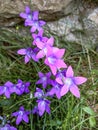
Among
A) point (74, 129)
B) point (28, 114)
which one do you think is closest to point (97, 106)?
point (74, 129)

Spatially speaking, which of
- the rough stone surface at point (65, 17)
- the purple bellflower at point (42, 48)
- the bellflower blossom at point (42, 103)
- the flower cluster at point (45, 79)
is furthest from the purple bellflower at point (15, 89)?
the rough stone surface at point (65, 17)

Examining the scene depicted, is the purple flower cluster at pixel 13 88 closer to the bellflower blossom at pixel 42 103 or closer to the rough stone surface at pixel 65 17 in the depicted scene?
the bellflower blossom at pixel 42 103

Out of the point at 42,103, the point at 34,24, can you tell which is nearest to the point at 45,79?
the point at 42,103

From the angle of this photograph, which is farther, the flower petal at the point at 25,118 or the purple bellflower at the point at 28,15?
the purple bellflower at the point at 28,15

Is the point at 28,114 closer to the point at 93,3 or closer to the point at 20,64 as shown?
the point at 20,64

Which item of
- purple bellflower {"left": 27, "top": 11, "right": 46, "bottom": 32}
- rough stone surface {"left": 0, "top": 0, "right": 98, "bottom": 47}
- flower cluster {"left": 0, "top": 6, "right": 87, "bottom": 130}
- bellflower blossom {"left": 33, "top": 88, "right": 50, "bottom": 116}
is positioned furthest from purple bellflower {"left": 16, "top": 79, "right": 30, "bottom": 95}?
rough stone surface {"left": 0, "top": 0, "right": 98, "bottom": 47}

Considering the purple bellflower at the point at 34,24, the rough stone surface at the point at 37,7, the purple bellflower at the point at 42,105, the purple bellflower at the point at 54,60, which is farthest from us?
the rough stone surface at the point at 37,7
